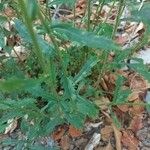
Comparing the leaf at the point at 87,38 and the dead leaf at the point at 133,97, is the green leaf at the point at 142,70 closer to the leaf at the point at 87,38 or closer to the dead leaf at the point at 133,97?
the dead leaf at the point at 133,97

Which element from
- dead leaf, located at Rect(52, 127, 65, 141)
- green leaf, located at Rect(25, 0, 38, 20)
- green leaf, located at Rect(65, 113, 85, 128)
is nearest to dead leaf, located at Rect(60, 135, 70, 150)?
dead leaf, located at Rect(52, 127, 65, 141)

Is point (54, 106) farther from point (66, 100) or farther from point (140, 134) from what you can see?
point (140, 134)

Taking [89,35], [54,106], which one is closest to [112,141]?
[54,106]

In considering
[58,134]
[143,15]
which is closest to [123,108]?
[58,134]

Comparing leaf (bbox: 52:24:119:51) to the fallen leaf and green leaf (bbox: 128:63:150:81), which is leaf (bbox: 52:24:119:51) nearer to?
green leaf (bbox: 128:63:150:81)

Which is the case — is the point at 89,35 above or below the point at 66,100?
above

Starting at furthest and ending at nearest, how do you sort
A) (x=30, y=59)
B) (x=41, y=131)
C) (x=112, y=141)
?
(x=30, y=59) → (x=112, y=141) → (x=41, y=131)
